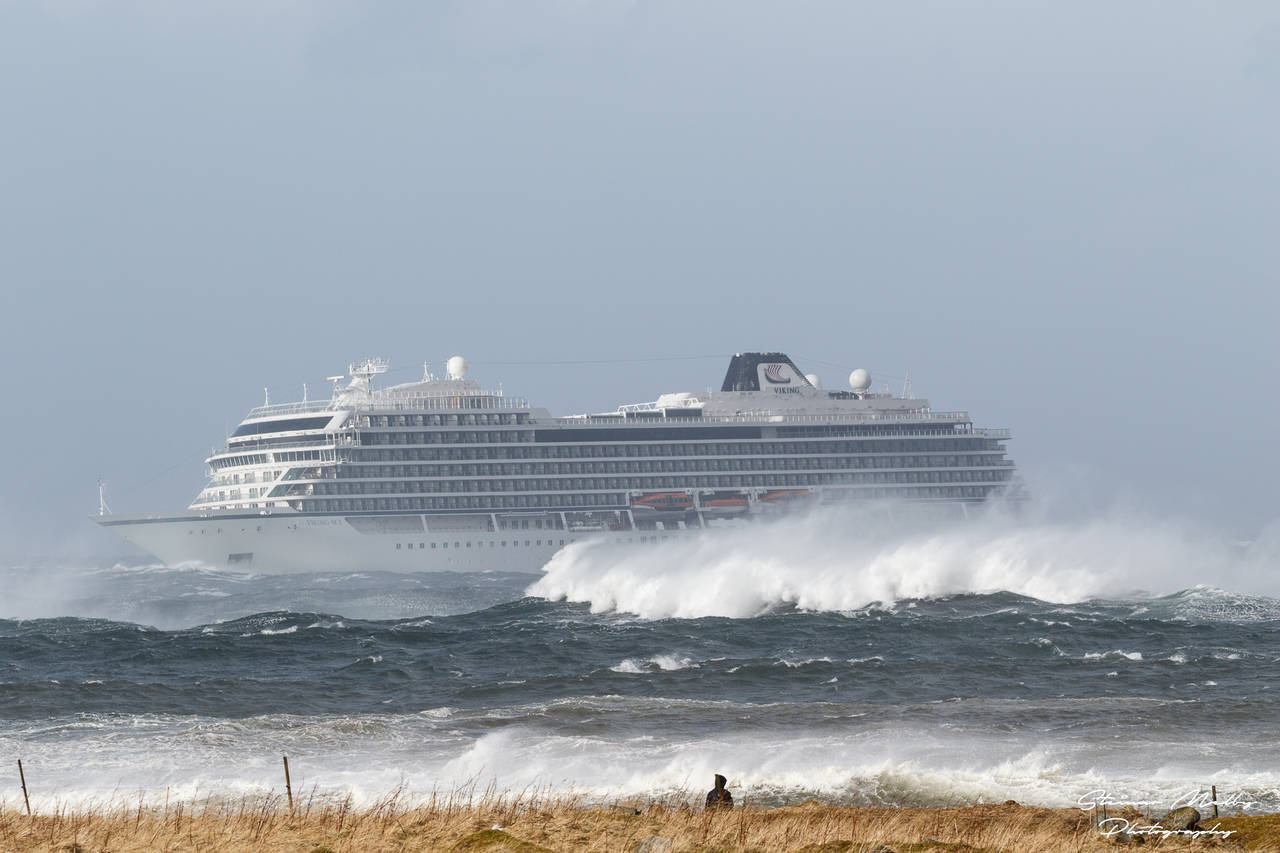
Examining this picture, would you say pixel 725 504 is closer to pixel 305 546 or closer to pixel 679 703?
pixel 305 546

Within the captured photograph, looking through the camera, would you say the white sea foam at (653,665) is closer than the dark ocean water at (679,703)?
No

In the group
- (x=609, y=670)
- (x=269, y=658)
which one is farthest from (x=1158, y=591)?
(x=269, y=658)

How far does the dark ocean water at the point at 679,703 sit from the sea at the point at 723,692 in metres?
0.09

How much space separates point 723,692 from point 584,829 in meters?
11.9

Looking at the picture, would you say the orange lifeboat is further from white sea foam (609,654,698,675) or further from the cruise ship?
white sea foam (609,654,698,675)

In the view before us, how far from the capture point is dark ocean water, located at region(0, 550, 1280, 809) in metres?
18.0

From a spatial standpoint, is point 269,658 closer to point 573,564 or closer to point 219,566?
point 573,564

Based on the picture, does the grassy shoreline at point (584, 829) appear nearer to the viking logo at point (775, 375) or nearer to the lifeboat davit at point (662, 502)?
the lifeboat davit at point (662, 502)

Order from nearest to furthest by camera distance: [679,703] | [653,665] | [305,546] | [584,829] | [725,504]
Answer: [584,829] → [679,703] → [653,665] → [305,546] → [725,504]

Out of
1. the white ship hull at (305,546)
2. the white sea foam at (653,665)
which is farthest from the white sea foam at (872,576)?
the white ship hull at (305,546)

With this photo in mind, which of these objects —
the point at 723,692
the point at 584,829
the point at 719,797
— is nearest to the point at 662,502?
the point at 723,692

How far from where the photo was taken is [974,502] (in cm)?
9756

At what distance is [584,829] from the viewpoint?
13789 millimetres

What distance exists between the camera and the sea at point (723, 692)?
17.8 meters
